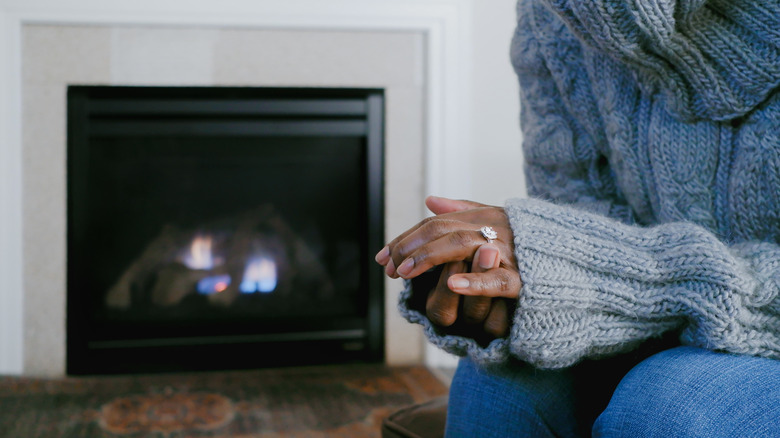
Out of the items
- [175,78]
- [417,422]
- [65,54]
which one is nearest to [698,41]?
[417,422]

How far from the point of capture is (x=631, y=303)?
1.71 feet

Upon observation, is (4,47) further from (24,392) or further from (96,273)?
(24,392)

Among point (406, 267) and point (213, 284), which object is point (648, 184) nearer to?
point (406, 267)

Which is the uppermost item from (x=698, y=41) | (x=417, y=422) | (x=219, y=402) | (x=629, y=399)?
(x=698, y=41)

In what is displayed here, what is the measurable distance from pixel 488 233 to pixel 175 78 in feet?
4.76

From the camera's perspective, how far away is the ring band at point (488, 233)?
48cm

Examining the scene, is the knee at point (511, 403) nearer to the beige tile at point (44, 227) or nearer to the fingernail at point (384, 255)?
the fingernail at point (384, 255)

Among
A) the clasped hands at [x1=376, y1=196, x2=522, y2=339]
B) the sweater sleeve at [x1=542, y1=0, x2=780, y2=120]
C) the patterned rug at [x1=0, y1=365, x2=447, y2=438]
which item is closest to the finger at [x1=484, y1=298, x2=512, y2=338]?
the clasped hands at [x1=376, y1=196, x2=522, y2=339]

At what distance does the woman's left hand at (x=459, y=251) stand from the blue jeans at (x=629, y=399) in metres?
0.12

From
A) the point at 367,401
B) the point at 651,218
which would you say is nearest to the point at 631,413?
the point at 651,218

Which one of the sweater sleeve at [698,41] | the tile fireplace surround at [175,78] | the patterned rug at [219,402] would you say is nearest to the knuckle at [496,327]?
the sweater sleeve at [698,41]

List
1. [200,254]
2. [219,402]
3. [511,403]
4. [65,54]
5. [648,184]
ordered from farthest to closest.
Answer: [200,254], [65,54], [219,402], [648,184], [511,403]

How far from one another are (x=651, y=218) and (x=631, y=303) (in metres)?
0.20

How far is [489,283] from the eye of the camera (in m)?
0.46
